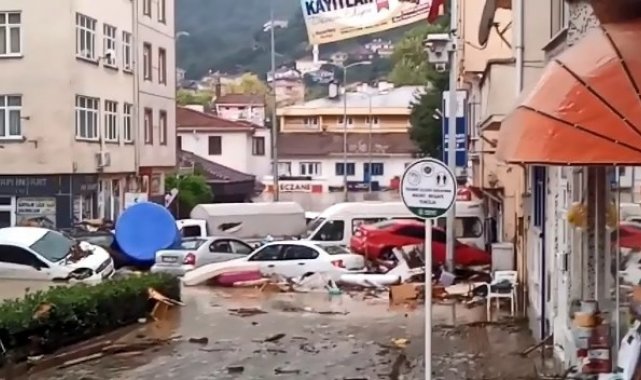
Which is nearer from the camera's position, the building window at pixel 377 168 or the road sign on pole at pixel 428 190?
the road sign on pole at pixel 428 190

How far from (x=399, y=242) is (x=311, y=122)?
6370cm

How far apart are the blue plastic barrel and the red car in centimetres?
567

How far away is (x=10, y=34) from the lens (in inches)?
1610

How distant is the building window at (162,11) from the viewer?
52219mm

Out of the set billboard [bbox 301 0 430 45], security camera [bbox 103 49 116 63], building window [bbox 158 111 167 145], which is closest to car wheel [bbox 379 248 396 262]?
billboard [bbox 301 0 430 45]

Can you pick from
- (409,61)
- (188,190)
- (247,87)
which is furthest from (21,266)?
(247,87)

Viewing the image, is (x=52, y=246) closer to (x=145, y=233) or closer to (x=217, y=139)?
(x=145, y=233)

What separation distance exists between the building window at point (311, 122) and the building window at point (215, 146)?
62.4 ft

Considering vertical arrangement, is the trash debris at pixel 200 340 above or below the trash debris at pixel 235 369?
below

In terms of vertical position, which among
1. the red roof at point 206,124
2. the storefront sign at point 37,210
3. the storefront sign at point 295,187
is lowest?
the storefront sign at point 37,210

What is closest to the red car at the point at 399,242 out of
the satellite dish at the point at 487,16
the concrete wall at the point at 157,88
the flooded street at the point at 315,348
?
the flooded street at the point at 315,348

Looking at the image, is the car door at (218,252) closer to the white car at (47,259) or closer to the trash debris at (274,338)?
the white car at (47,259)

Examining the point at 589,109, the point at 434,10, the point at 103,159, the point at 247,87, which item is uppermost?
the point at 247,87

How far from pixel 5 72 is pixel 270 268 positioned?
44.4ft
